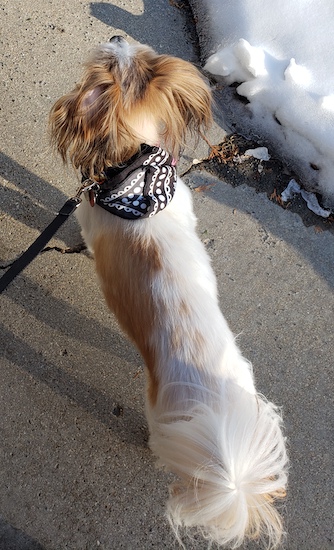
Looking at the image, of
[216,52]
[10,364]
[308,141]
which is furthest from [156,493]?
[216,52]

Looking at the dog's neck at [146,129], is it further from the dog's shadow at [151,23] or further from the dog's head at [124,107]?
the dog's shadow at [151,23]

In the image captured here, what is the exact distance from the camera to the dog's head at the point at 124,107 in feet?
6.15

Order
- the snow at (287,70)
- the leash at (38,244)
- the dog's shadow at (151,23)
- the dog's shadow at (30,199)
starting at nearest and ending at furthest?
→ the leash at (38,244) < the dog's shadow at (30,199) < the snow at (287,70) < the dog's shadow at (151,23)

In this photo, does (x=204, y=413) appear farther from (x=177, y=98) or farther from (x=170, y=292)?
(x=177, y=98)

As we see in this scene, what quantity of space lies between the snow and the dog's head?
3.92 ft

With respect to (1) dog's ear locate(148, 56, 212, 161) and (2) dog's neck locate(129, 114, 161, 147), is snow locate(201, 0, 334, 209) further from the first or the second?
(2) dog's neck locate(129, 114, 161, 147)

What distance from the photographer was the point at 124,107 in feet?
6.33

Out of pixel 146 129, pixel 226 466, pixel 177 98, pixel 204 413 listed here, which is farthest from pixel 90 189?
pixel 226 466

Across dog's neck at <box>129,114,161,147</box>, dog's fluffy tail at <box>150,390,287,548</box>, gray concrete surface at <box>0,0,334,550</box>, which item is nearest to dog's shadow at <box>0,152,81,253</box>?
gray concrete surface at <box>0,0,334,550</box>

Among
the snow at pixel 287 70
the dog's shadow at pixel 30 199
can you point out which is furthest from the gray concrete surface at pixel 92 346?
the snow at pixel 287 70

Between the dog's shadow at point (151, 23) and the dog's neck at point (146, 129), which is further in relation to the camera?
the dog's shadow at point (151, 23)

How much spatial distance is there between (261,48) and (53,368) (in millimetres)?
2511

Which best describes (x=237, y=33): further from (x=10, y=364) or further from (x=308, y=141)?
(x=10, y=364)

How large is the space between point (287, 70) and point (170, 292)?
206 centimetres
